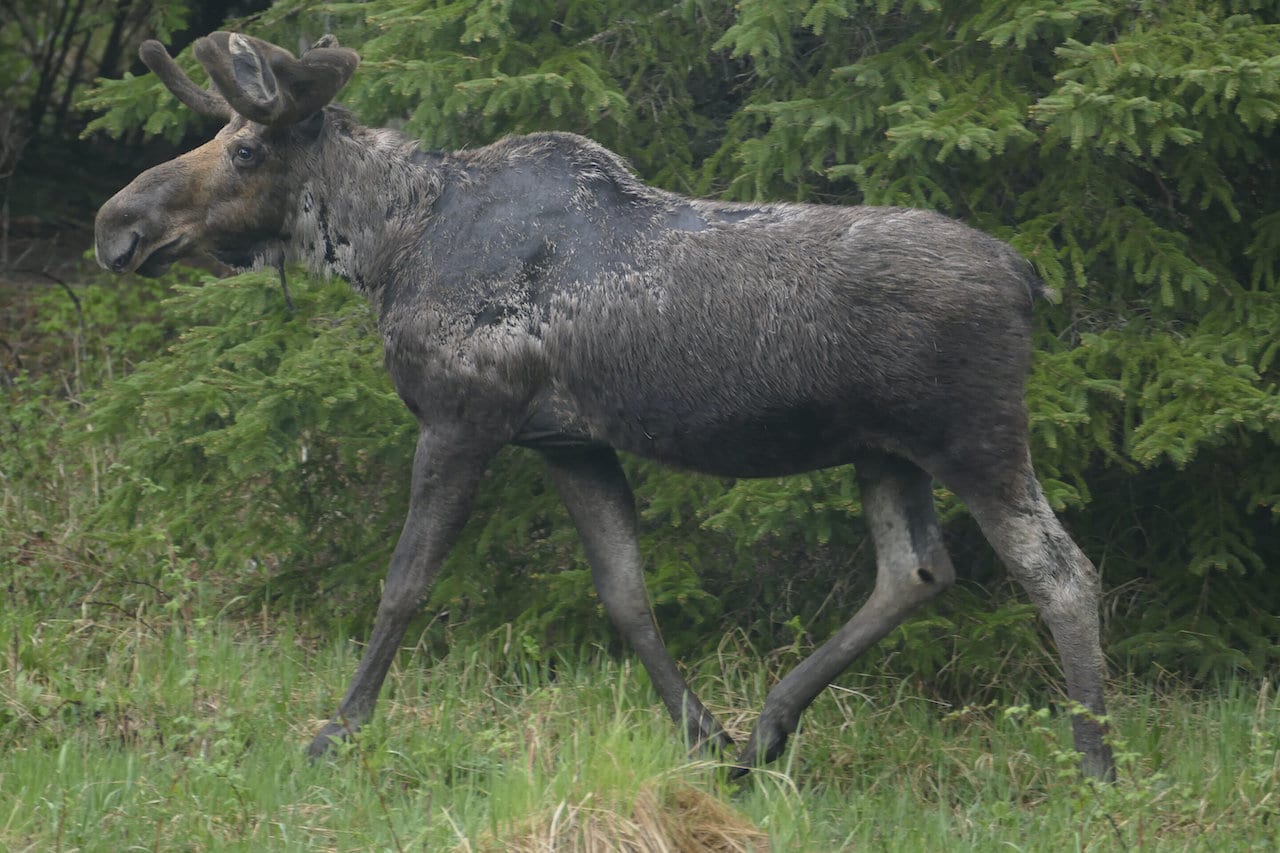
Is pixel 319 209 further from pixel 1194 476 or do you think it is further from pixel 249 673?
pixel 1194 476

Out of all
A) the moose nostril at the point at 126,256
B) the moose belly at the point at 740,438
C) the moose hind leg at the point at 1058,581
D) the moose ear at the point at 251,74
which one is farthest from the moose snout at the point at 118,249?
the moose hind leg at the point at 1058,581

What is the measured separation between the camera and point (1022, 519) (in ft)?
17.7

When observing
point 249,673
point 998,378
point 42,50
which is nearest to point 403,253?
point 249,673

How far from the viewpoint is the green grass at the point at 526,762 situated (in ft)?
15.6

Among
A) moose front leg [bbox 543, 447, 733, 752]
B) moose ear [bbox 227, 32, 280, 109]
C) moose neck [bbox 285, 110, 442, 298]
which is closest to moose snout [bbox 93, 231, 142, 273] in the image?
moose neck [bbox 285, 110, 442, 298]

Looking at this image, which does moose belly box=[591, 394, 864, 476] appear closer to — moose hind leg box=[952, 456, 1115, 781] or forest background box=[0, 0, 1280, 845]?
moose hind leg box=[952, 456, 1115, 781]

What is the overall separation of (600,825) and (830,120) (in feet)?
11.1

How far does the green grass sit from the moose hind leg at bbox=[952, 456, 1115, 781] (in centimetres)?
18

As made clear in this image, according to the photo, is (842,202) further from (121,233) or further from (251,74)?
(121,233)

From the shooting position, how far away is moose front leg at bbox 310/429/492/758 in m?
5.83

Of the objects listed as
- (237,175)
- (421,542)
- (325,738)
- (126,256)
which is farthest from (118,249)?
(325,738)

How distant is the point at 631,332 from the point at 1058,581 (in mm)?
1763

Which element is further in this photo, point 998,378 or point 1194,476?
point 1194,476

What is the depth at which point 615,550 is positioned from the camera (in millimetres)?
6062
